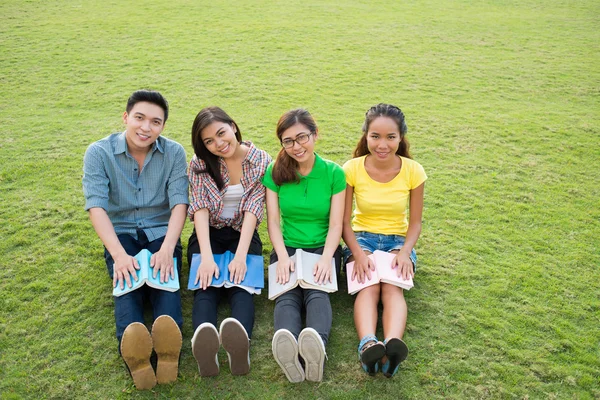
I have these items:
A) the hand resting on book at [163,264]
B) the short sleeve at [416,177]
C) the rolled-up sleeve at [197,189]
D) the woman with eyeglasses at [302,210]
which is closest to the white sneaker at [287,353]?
the woman with eyeglasses at [302,210]

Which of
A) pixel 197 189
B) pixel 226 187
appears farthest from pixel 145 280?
pixel 226 187

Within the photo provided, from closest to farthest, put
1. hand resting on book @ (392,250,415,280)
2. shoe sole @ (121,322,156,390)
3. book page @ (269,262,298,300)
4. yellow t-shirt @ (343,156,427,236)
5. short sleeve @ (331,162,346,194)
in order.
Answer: shoe sole @ (121,322,156,390) < book page @ (269,262,298,300) < hand resting on book @ (392,250,415,280) < short sleeve @ (331,162,346,194) < yellow t-shirt @ (343,156,427,236)

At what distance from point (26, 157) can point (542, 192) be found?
18.0ft

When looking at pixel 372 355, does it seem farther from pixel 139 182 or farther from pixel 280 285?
pixel 139 182

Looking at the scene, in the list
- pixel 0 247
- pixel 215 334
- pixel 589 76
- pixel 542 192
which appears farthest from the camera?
pixel 589 76

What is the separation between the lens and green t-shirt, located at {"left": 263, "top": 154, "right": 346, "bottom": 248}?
3383mm

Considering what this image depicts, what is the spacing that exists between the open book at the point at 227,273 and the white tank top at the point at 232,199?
0.32 metres

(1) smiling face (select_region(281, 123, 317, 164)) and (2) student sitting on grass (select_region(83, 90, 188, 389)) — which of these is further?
(1) smiling face (select_region(281, 123, 317, 164))

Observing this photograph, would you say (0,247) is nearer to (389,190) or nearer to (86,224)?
(86,224)

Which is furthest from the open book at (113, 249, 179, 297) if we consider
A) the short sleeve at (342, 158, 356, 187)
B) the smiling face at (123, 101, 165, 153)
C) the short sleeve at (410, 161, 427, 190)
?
the short sleeve at (410, 161, 427, 190)

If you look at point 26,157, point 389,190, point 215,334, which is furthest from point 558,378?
point 26,157

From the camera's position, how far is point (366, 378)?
2770 millimetres

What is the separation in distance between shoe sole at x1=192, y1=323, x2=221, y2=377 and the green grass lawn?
3.8 inches

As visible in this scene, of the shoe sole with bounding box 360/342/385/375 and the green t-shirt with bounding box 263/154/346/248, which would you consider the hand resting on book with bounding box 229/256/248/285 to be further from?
the shoe sole with bounding box 360/342/385/375
